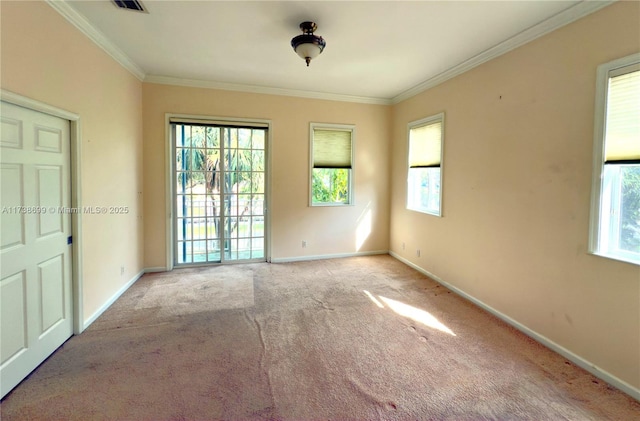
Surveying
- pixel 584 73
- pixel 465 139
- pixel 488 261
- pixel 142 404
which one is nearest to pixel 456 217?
pixel 488 261

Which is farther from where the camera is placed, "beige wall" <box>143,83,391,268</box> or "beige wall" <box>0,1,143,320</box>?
"beige wall" <box>143,83,391,268</box>

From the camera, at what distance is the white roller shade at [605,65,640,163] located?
6.73 feet

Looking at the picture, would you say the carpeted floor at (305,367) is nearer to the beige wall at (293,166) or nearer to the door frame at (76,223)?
the door frame at (76,223)

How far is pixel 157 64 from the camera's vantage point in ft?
12.4

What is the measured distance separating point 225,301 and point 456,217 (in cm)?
312

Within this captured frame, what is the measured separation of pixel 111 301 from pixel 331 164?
371 cm

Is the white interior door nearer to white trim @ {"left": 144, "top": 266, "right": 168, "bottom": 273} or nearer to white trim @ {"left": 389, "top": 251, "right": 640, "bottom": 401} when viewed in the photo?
white trim @ {"left": 144, "top": 266, "right": 168, "bottom": 273}

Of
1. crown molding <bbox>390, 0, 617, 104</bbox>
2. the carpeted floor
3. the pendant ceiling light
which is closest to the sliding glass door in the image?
the carpeted floor

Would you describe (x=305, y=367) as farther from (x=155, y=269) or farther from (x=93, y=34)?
(x=93, y=34)

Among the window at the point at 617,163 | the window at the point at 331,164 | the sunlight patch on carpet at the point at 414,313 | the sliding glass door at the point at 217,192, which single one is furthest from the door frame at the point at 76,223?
the window at the point at 617,163

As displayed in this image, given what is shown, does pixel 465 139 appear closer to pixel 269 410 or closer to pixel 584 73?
pixel 584 73

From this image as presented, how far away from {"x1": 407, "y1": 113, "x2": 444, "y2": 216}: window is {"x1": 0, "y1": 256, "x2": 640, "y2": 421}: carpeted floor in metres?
1.59

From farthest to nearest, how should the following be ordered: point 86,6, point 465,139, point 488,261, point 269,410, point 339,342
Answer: point 465,139 < point 488,261 < point 339,342 < point 86,6 < point 269,410

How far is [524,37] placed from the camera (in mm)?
2793
